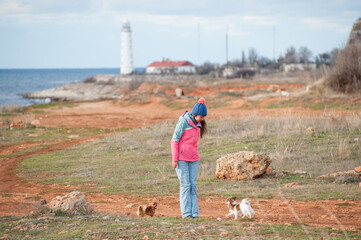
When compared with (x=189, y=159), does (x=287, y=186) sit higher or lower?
lower

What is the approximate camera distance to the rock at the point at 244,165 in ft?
32.4

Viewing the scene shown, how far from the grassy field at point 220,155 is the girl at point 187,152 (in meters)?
2.16

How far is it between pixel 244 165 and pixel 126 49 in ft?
263

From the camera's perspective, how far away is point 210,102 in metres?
32.4

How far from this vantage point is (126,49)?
3442 inches

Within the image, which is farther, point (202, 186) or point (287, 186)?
point (202, 186)

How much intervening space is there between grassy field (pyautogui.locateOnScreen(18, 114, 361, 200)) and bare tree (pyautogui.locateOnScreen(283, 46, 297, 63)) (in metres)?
55.8

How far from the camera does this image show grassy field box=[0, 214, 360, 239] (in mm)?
5023

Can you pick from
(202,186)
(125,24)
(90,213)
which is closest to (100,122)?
(202,186)

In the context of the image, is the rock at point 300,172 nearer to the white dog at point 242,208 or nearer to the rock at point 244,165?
the rock at point 244,165

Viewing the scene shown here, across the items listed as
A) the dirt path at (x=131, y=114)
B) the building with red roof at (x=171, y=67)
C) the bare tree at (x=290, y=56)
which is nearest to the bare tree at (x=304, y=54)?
the bare tree at (x=290, y=56)

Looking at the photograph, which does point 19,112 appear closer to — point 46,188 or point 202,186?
point 46,188

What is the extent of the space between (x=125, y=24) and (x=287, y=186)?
81.8 meters

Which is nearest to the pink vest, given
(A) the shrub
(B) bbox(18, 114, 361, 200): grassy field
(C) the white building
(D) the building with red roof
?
(B) bbox(18, 114, 361, 200): grassy field
